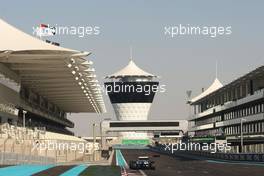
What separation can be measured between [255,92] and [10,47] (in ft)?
160

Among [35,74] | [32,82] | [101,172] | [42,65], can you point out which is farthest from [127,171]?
[32,82]

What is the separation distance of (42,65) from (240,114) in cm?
5172

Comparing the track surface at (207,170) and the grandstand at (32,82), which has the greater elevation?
the grandstand at (32,82)

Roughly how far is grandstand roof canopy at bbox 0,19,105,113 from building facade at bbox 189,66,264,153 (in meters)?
23.9

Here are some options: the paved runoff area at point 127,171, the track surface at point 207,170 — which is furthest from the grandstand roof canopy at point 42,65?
the track surface at point 207,170

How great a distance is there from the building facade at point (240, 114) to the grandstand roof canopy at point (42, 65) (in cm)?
2390

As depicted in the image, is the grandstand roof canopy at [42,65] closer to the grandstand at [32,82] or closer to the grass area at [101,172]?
the grandstand at [32,82]

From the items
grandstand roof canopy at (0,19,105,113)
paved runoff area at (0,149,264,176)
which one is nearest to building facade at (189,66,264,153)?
grandstand roof canopy at (0,19,105,113)

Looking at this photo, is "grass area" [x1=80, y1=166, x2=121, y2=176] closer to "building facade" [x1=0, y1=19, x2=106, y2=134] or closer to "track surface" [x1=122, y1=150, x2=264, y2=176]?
"track surface" [x1=122, y1=150, x2=264, y2=176]

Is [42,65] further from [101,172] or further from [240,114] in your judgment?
[240,114]

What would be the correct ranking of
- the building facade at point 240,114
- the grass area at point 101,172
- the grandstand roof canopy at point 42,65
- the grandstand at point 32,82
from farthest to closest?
the building facade at point 240,114, the grandstand roof canopy at point 42,65, the grandstand at point 32,82, the grass area at point 101,172

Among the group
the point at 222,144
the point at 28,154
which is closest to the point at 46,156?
the point at 28,154

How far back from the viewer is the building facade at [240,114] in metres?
89.7

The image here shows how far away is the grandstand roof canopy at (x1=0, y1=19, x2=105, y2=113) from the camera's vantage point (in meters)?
56.4
